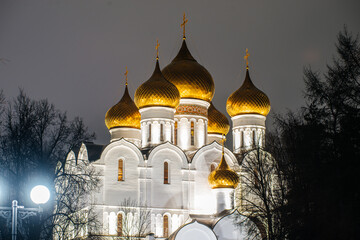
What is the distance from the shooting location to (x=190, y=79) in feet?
129

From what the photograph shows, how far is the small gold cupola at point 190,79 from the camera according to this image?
39.2m

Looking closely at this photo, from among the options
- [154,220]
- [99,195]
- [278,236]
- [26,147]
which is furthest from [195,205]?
[26,147]

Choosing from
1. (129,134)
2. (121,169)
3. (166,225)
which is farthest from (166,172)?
(129,134)

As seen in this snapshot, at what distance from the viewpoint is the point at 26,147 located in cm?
2178

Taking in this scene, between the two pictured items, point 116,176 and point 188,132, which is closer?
point 116,176

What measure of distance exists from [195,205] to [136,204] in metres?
3.74

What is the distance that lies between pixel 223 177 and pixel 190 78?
7.87 meters

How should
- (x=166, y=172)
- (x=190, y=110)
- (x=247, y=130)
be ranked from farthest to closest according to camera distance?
1. (x=247, y=130)
2. (x=190, y=110)
3. (x=166, y=172)

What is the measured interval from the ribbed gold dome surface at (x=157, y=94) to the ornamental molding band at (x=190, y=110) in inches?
57.3

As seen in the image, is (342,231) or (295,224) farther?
(295,224)

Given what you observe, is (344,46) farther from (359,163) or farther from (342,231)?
(342,231)

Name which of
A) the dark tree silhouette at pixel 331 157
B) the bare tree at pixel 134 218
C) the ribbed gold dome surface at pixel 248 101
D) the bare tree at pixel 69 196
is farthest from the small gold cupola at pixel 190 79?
the dark tree silhouette at pixel 331 157

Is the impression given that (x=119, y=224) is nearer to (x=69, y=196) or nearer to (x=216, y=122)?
(x=69, y=196)

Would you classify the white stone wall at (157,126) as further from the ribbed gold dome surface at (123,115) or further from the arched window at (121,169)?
the ribbed gold dome surface at (123,115)
